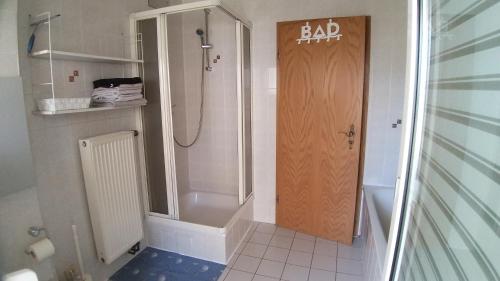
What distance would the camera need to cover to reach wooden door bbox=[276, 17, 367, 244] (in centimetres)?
235

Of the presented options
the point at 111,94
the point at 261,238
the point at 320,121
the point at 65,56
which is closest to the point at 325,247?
the point at 261,238

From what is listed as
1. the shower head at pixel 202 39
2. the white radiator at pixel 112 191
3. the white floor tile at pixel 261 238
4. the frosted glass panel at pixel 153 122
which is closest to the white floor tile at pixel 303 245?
the white floor tile at pixel 261 238

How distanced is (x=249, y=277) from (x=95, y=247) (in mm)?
1156

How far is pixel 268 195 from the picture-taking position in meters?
2.89

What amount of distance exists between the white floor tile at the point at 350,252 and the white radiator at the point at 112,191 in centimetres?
173

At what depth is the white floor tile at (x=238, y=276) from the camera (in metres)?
2.09

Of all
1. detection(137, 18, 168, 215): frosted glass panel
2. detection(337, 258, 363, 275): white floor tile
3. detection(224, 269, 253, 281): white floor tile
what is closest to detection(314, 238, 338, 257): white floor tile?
detection(337, 258, 363, 275): white floor tile

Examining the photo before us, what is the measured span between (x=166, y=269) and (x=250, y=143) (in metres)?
1.34

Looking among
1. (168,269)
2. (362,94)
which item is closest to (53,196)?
(168,269)

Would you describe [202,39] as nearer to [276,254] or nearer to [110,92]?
[110,92]

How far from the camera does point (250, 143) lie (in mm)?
2785

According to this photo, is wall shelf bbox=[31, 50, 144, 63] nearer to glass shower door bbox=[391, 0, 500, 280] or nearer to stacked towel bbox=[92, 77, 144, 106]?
stacked towel bbox=[92, 77, 144, 106]

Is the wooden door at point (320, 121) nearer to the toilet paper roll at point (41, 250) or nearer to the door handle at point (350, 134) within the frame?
the door handle at point (350, 134)

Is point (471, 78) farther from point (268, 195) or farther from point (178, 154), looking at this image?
point (178, 154)
